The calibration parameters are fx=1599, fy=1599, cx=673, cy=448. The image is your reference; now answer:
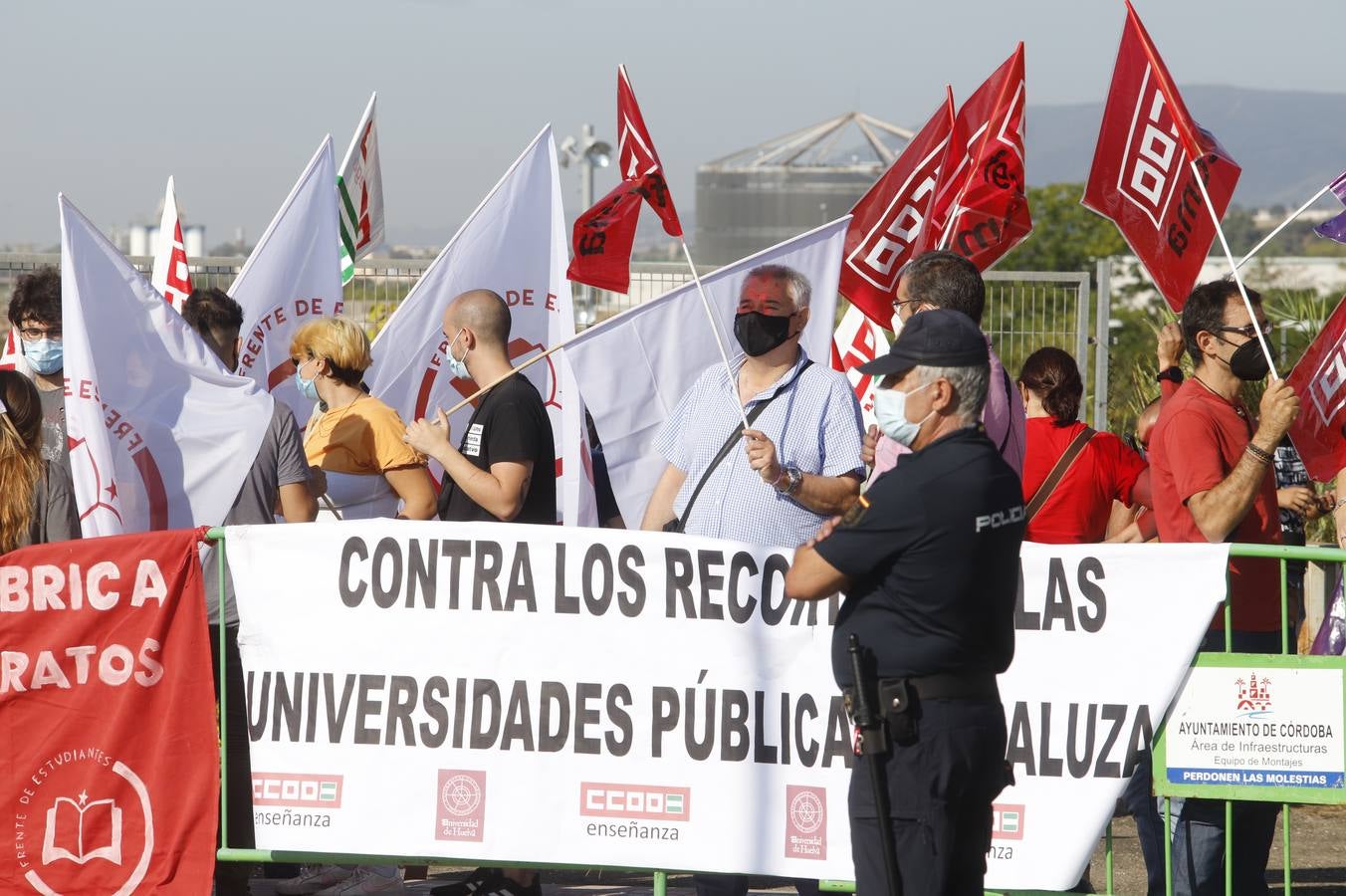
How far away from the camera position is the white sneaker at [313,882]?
20.4 ft

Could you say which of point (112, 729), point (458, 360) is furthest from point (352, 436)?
point (112, 729)

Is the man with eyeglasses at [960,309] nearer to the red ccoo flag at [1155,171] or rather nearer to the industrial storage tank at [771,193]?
the red ccoo flag at [1155,171]

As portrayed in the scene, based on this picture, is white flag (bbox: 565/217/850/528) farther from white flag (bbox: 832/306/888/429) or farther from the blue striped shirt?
white flag (bbox: 832/306/888/429)

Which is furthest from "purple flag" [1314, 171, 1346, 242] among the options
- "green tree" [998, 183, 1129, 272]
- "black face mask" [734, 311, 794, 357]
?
"green tree" [998, 183, 1129, 272]

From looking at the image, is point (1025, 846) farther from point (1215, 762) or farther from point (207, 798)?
point (207, 798)

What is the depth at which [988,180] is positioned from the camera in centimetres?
696

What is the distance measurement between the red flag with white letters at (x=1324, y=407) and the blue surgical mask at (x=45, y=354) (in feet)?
15.4

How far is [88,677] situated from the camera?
209 inches

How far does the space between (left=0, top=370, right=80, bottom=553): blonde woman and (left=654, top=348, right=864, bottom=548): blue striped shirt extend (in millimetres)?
2113

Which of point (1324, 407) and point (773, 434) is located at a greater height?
point (1324, 407)

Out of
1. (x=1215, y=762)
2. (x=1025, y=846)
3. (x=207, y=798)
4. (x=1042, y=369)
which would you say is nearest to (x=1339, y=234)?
(x=1042, y=369)

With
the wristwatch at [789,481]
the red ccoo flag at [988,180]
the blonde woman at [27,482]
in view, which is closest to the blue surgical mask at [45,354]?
the blonde woman at [27,482]

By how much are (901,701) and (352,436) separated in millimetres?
3156

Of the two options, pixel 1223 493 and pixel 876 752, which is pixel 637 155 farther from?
pixel 876 752
